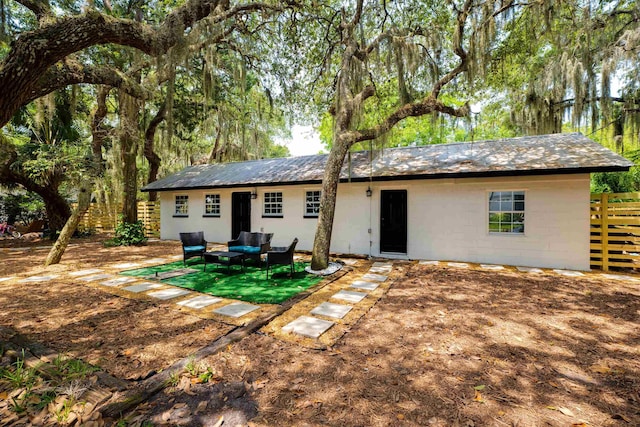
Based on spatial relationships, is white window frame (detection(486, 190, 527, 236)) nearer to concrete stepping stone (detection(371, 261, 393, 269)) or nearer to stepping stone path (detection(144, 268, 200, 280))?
concrete stepping stone (detection(371, 261, 393, 269))

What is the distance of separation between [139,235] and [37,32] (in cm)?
951

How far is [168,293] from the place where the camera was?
4.75 metres

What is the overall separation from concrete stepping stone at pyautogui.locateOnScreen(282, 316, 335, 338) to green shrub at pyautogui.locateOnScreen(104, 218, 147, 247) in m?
9.83

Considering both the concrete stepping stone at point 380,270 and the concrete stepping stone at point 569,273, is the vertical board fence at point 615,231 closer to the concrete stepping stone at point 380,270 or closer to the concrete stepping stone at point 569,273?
the concrete stepping stone at point 569,273

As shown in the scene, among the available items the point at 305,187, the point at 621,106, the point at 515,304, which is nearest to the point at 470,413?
the point at 515,304

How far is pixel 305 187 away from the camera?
30.5 feet

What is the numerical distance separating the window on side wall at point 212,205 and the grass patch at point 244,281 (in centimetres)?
461

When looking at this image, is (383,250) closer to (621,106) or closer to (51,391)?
(51,391)

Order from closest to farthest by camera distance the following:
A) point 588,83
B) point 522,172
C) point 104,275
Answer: point 104,275 < point 522,172 < point 588,83

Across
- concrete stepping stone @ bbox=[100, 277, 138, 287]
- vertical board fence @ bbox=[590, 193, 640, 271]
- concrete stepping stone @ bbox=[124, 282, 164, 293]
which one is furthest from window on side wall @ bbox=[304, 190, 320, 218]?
vertical board fence @ bbox=[590, 193, 640, 271]

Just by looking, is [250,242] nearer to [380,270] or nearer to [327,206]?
[327,206]

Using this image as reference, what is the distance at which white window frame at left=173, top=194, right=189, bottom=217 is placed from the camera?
12.1 meters

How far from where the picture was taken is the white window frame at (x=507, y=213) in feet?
22.5

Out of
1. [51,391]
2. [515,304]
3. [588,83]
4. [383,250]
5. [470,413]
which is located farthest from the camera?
[383,250]
